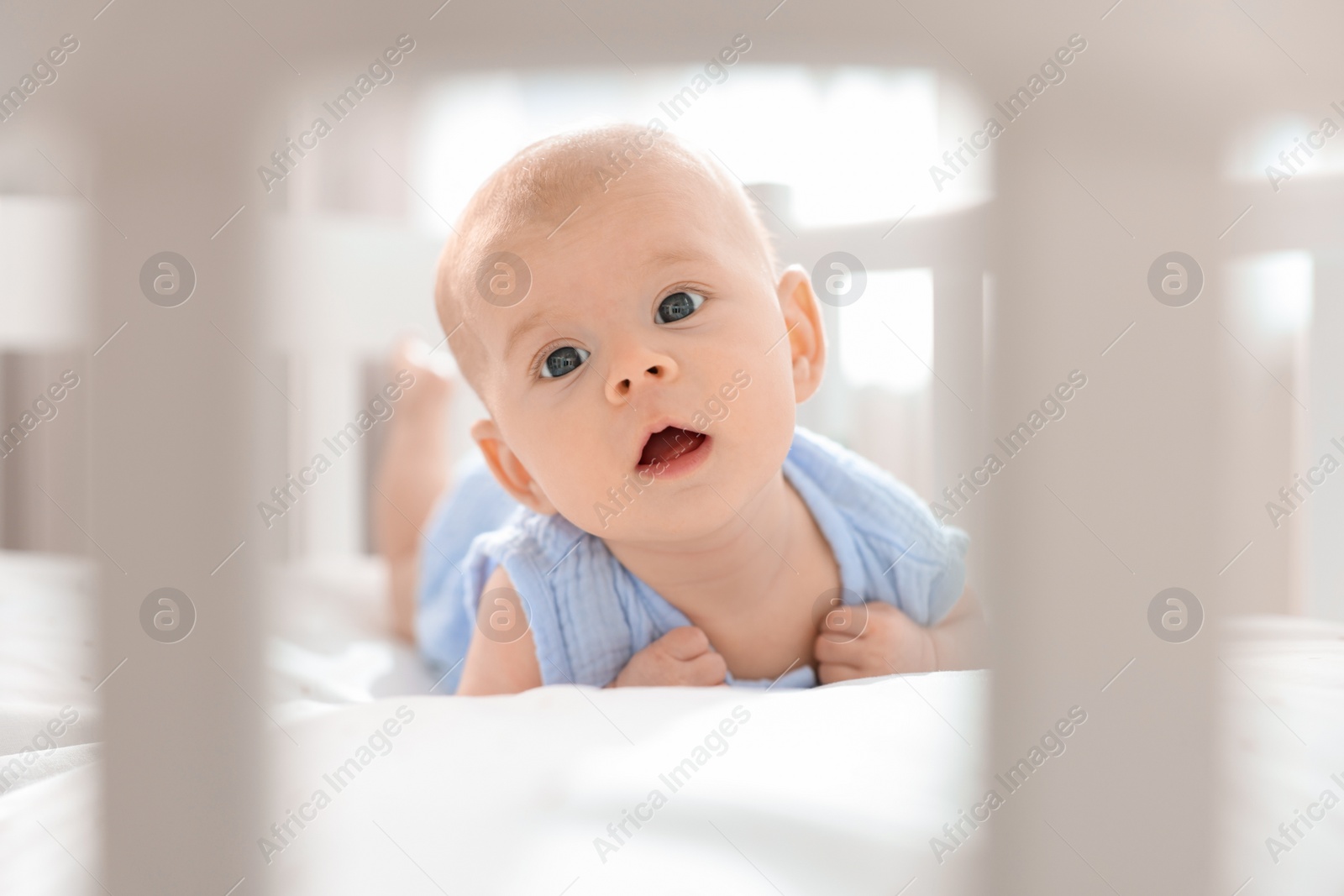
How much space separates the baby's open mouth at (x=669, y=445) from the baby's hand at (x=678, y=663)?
0.24 m

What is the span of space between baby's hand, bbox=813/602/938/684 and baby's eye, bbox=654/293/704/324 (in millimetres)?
395

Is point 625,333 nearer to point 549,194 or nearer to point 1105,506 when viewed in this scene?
→ point 549,194

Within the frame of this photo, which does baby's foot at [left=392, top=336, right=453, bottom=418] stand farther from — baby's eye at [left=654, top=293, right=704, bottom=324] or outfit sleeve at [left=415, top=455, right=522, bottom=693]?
baby's eye at [left=654, top=293, right=704, bottom=324]

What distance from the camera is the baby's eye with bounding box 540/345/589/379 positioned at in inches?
32.1

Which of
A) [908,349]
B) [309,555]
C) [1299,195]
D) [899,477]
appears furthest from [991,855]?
[309,555]

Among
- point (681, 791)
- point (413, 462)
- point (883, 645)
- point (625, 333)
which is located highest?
point (413, 462)

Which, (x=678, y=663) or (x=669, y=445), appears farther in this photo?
(x=678, y=663)

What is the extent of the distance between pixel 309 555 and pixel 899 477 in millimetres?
1219

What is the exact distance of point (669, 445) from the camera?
82 centimetres

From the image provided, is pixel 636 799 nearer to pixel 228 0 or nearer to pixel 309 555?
pixel 228 0

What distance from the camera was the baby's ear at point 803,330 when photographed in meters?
0.99

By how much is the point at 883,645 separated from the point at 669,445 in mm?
335

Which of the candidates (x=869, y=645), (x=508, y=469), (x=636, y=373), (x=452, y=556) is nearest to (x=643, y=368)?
(x=636, y=373)

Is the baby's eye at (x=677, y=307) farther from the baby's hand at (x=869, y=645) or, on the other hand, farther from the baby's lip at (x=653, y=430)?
the baby's hand at (x=869, y=645)
